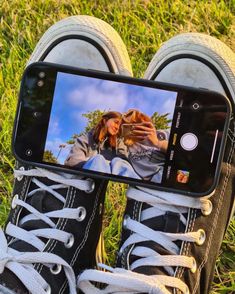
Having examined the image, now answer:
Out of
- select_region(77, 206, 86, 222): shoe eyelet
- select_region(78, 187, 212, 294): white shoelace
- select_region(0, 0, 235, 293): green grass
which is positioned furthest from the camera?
select_region(0, 0, 235, 293): green grass

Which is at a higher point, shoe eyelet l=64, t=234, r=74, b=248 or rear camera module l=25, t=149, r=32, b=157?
rear camera module l=25, t=149, r=32, b=157

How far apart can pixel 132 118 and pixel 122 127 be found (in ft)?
0.09

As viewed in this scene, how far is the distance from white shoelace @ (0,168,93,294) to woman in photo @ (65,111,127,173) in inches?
1.9

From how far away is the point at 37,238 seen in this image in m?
1.25

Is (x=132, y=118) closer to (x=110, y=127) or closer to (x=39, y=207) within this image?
(x=110, y=127)

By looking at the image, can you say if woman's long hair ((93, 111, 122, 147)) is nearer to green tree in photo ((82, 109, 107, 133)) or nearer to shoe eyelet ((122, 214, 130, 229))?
green tree in photo ((82, 109, 107, 133))

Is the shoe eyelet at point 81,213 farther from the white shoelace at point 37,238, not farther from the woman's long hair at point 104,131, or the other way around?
the woman's long hair at point 104,131

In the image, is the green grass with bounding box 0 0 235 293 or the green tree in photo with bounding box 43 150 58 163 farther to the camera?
the green grass with bounding box 0 0 235 293

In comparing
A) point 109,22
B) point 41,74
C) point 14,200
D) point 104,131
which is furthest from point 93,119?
point 109,22

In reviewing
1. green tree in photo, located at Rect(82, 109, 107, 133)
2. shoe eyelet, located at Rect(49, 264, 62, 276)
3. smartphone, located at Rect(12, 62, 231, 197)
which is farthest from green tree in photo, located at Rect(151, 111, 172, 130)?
shoe eyelet, located at Rect(49, 264, 62, 276)

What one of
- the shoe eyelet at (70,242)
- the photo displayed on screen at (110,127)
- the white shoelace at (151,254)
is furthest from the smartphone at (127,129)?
the shoe eyelet at (70,242)

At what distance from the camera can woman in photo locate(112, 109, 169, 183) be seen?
1221mm

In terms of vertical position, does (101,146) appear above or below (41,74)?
below

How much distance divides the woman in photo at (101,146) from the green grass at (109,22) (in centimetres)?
26
